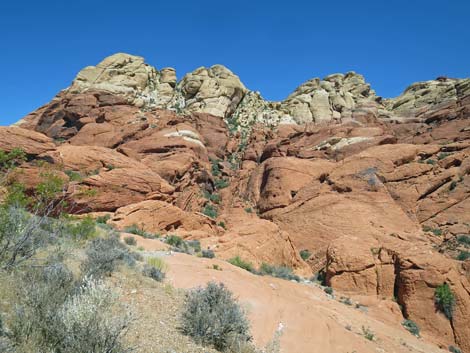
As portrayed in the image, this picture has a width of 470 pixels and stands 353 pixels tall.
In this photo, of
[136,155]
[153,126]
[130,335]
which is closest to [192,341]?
[130,335]

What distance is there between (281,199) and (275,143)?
9872mm

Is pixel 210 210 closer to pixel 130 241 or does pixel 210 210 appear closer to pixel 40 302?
pixel 130 241

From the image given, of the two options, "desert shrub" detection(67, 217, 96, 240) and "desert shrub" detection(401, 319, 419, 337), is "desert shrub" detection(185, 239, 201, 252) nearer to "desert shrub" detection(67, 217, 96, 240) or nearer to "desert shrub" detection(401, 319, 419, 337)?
"desert shrub" detection(67, 217, 96, 240)

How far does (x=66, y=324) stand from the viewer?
3703 millimetres

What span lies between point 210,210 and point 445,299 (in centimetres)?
1961

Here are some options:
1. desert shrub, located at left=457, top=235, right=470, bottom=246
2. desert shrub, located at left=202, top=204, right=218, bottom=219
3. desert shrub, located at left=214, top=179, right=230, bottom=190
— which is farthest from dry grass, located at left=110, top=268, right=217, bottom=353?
desert shrub, located at left=214, top=179, right=230, bottom=190

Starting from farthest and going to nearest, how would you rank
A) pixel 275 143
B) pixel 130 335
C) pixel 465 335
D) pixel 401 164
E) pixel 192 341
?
pixel 275 143, pixel 401 164, pixel 465 335, pixel 192 341, pixel 130 335

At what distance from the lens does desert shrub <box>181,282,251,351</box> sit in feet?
18.6

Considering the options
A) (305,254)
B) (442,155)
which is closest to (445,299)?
(305,254)

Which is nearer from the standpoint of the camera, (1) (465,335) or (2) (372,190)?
(1) (465,335)

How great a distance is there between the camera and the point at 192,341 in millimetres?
5516

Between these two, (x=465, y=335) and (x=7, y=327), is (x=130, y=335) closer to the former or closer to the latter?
(x=7, y=327)

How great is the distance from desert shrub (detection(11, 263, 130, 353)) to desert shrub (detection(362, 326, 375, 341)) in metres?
7.52

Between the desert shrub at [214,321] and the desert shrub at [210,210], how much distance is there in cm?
2336
